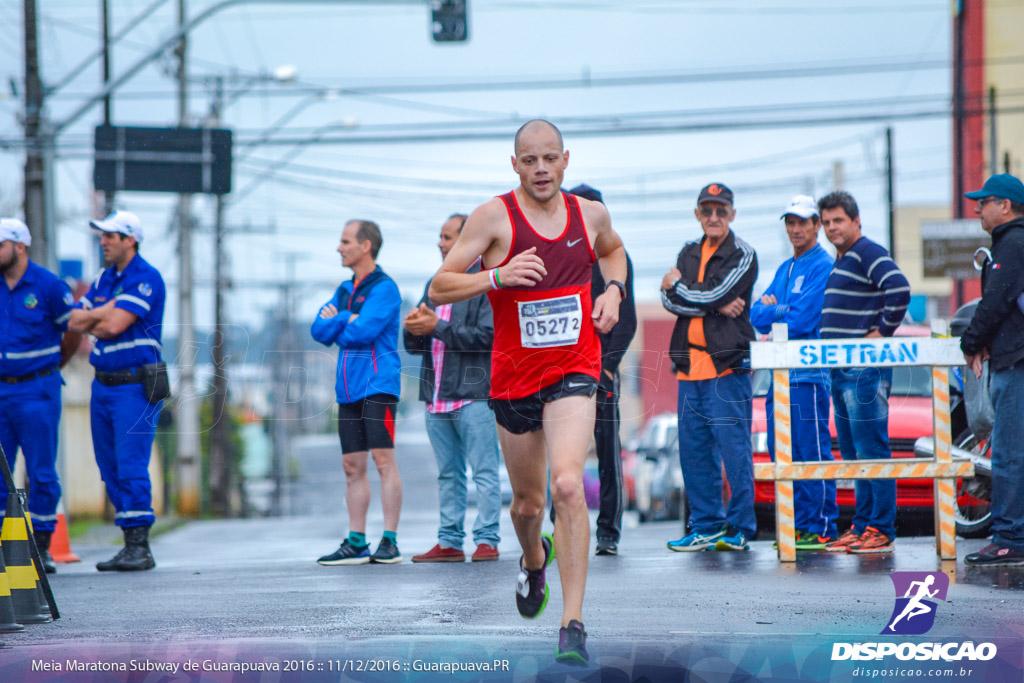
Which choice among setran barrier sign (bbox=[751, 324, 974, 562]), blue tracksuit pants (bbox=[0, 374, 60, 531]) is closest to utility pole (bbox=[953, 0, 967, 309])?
setran barrier sign (bbox=[751, 324, 974, 562])

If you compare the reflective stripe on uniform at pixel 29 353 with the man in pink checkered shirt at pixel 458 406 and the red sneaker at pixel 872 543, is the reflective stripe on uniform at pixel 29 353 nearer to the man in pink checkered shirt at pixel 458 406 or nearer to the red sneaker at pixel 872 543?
the man in pink checkered shirt at pixel 458 406

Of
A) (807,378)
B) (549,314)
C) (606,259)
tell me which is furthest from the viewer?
(807,378)

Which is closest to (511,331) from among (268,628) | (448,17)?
(268,628)

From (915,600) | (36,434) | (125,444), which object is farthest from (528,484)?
(36,434)

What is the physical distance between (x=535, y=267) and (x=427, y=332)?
3.60 meters

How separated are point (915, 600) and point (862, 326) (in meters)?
2.89

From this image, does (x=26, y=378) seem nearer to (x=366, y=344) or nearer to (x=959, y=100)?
(x=366, y=344)

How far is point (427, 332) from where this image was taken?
8477mm

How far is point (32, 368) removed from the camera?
8.69 meters

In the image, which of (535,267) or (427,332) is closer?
(535,267)

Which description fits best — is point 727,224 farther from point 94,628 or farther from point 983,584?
point 94,628

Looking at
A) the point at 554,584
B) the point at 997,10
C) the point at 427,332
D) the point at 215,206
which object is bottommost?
the point at 554,584

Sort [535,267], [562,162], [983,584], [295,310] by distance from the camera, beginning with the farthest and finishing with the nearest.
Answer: [295,310] < [983,584] < [562,162] < [535,267]

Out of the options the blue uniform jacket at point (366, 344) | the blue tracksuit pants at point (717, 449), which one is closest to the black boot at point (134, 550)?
the blue uniform jacket at point (366, 344)
